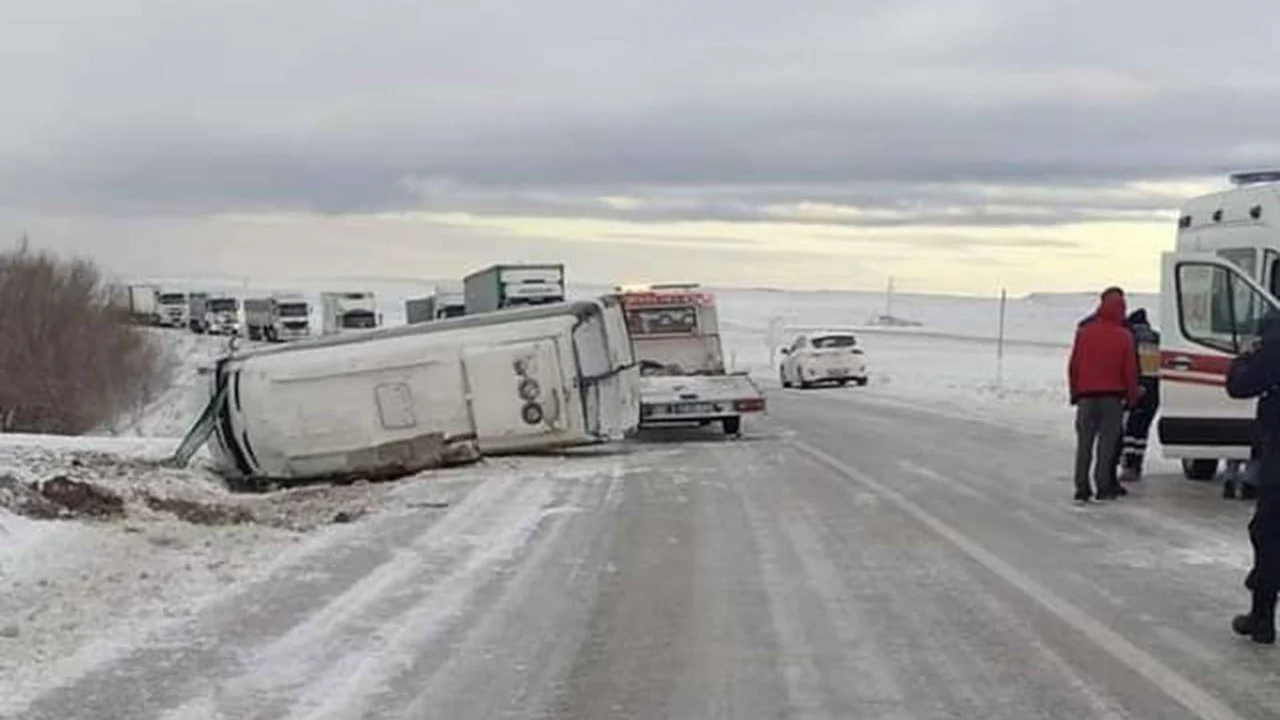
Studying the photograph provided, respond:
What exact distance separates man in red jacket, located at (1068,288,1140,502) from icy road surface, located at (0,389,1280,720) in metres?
0.50

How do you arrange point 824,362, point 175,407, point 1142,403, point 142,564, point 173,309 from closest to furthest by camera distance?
1. point 142,564
2. point 1142,403
3. point 824,362
4. point 175,407
5. point 173,309

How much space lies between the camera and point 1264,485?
347 inches

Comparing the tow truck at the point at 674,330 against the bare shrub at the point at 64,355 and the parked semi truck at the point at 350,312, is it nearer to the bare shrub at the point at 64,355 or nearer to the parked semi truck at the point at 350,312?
the bare shrub at the point at 64,355

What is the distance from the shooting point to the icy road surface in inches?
292

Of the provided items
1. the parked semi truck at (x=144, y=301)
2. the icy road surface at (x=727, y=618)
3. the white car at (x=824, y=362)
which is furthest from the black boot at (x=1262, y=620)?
the parked semi truck at (x=144, y=301)

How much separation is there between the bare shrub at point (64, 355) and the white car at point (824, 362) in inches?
778

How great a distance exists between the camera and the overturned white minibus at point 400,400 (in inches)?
839

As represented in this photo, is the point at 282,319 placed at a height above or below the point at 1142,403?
below

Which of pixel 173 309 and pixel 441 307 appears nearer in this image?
pixel 441 307

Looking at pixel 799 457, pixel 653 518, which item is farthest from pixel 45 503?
pixel 799 457

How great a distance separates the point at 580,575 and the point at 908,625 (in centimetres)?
266

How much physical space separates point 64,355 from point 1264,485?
49.9 metres

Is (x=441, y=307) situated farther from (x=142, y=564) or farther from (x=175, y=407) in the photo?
(x=142, y=564)

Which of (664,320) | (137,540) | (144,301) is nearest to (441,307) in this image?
(664,320)
